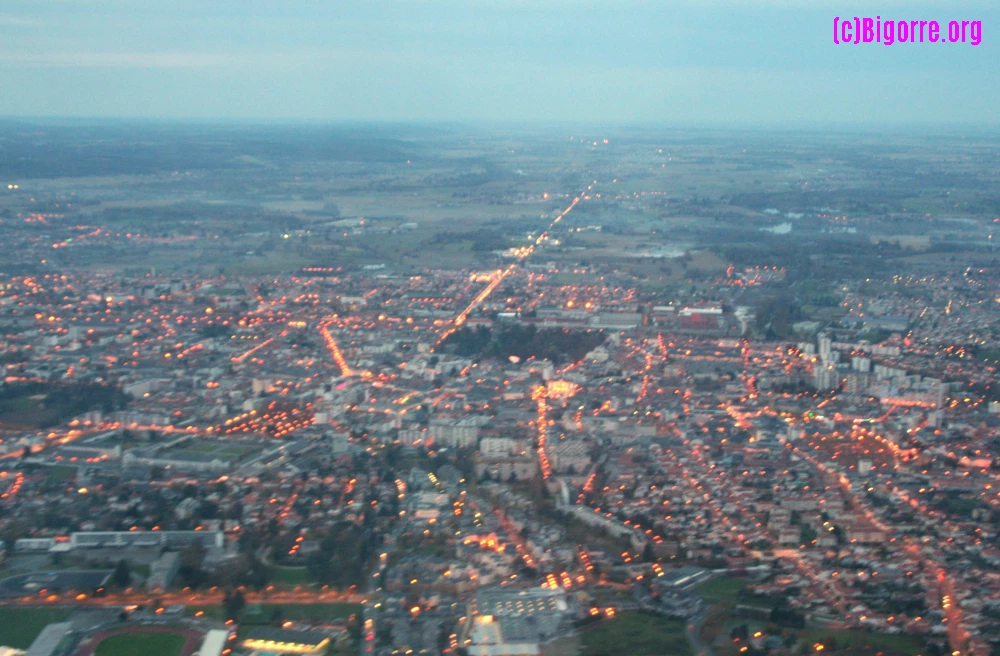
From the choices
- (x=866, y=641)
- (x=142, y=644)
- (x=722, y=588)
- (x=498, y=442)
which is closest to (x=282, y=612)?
(x=142, y=644)

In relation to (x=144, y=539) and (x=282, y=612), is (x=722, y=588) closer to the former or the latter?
(x=282, y=612)

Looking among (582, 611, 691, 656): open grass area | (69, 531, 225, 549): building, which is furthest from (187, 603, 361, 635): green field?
(582, 611, 691, 656): open grass area

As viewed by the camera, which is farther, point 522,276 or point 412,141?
point 412,141

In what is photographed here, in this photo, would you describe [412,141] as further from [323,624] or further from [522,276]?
[323,624]

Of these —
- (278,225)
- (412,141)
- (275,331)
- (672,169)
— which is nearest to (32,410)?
(275,331)

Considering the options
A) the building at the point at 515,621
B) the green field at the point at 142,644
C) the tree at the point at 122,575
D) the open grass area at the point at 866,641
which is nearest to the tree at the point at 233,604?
the green field at the point at 142,644

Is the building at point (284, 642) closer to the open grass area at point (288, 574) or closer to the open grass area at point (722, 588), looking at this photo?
the open grass area at point (288, 574)
